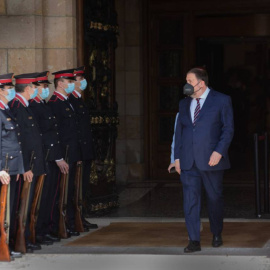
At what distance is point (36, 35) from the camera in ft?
43.0

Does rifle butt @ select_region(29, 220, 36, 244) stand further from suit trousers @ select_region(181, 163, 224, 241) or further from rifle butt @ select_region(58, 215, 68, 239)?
suit trousers @ select_region(181, 163, 224, 241)

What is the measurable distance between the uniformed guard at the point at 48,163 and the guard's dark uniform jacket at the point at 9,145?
31.5 inches

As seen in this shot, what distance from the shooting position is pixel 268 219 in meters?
13.3

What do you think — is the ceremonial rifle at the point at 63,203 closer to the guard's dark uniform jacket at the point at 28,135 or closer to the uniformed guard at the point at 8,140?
the guard's dark uniform jacket at the point at 28,135

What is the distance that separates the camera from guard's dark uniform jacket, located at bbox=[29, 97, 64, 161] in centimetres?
1114

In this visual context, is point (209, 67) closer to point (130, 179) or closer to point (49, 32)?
point (130, 179)

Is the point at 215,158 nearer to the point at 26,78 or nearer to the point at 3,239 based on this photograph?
the point at 26,78

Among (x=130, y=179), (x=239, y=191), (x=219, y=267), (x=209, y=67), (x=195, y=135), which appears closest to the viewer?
(x=219, y=267)

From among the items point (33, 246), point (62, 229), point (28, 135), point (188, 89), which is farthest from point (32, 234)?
point (188, 89)

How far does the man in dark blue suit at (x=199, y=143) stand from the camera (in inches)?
414

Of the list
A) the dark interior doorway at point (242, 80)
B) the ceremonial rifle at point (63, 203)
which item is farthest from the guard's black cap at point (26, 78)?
the dark interior doorway at point (242, 80)

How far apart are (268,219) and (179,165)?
297 cm

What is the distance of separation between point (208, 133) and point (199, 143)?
137mm

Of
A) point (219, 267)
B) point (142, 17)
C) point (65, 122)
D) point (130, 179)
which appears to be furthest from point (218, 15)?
point (219, 267)
